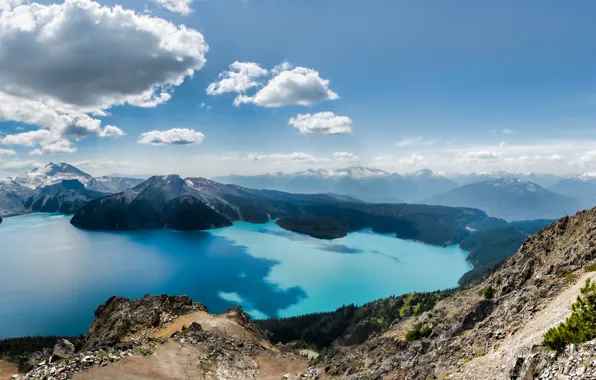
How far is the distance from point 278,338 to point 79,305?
115m

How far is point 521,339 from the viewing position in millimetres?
24000

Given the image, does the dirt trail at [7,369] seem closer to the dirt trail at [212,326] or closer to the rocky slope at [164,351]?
the rocky slope at [164,351]

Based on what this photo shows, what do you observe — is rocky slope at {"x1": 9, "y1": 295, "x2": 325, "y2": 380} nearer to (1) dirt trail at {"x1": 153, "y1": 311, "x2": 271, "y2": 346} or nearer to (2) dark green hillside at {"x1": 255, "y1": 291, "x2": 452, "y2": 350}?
Answer: (1) dirt trail at {"x1": 153, "y1": 311, "x2": 271, "y2": 346}

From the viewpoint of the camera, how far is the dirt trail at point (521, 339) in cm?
2188

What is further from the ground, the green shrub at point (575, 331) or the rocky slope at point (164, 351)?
the green shrub at point (575, 331)

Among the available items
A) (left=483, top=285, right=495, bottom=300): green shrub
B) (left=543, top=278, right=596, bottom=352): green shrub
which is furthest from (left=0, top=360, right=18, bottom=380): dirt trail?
(left=483, top=285, right=495, bottom=300): green shrub

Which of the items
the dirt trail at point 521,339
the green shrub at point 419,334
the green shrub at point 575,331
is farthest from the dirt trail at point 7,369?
the green shrub at point 575,331

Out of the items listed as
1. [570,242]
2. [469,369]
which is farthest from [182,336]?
[570,242]

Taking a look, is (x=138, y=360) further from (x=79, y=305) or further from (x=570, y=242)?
(x=79, y=305)

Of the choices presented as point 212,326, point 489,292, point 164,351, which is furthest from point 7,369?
point 489,292

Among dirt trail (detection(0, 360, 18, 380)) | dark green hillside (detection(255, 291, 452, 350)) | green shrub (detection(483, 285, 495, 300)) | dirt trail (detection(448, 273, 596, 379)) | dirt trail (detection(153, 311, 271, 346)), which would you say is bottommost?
dark green hillside (detection(255, 291, 452, 350))

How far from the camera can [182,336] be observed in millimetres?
53688

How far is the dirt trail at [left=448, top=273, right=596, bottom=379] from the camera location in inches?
861

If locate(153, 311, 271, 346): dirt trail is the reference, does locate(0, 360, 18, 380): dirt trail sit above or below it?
below
